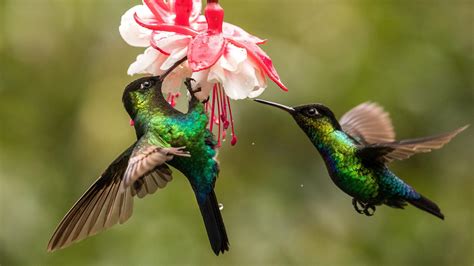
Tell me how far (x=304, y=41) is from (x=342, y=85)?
31cm

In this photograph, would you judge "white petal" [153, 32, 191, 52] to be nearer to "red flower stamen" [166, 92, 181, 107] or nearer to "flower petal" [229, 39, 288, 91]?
"flower petal" [229, 39, 288, 91]

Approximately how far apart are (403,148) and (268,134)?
5.60ft

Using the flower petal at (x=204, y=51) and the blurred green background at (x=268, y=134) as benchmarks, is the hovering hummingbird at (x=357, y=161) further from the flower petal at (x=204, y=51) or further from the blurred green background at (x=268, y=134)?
the blurred green background at (x=268, y=134)

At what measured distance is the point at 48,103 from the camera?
4246 mm

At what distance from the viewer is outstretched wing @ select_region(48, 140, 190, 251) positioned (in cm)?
215

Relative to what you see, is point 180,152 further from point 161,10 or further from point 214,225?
point 161,10

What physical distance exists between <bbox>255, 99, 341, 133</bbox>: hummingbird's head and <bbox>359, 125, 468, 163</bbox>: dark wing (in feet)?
0.41

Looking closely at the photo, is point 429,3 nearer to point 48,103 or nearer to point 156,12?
point 48,103

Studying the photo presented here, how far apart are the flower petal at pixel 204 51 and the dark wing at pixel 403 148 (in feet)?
1.67

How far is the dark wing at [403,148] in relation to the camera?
85.2 inches

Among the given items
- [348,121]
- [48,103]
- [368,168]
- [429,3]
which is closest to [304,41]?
[429,3]

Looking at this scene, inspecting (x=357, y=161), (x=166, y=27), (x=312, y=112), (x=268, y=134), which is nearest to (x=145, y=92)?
(x=166, y=27)

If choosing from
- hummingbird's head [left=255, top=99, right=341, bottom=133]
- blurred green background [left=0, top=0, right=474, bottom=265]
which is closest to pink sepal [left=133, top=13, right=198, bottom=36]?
hummingbird's head [left=255, top=99, right=341, bottom=133]

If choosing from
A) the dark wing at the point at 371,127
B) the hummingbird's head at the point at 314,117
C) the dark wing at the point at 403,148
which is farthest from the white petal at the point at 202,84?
the dark wing at the point at 371,127
